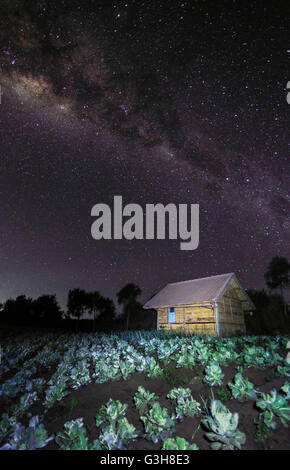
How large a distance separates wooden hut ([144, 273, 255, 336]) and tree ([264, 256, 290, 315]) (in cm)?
2338

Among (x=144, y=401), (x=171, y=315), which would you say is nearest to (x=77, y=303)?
(x=171, y=315)

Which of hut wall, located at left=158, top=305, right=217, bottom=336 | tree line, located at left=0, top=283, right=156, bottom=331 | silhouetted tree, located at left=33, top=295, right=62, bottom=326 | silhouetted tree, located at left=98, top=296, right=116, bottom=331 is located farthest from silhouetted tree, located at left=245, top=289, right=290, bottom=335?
silhouetted tree, located at left=33, top=295, right=62, bottom=326

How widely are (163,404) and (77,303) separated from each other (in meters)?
62.2

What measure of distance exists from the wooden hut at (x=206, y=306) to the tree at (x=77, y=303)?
41532 millimetres

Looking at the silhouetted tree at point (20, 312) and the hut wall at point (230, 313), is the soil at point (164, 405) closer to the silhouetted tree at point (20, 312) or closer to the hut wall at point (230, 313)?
the hut wall at point (230, 313)

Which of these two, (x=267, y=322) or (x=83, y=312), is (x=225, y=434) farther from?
(x=83, y=312)

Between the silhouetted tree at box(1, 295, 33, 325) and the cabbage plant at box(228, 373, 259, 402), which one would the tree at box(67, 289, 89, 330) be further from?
the cabbage plant at box(228, 373, 259, 402)

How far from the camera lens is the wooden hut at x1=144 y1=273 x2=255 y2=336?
65.3ft

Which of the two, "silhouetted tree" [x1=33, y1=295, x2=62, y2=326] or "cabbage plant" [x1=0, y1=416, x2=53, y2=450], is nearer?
"cabbage plant" [x1=0, y1=416, x2=53, y2=450]

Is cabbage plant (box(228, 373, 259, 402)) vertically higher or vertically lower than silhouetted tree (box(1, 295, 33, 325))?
higher

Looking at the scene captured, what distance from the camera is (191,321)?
21.3m

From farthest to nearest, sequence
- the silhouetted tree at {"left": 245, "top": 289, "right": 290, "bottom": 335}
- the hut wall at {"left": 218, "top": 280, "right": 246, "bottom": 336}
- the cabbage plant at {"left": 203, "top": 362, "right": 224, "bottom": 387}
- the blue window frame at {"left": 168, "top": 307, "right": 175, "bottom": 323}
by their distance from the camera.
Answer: the silhouetted tree at {"left": 245, "top": 289, "right": 290, "bottom": 335} → the blue window frame at {"left": 168, "top": 307, "right": 175, "bottom": 323} → the hut wall at {"left": 218, "top": 280, "right": 246, "bottom": 336} → the cabbage plant at {"left": 203, "top": 362, "right": 224, "bottom": 387}

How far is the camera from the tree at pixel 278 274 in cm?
4419
